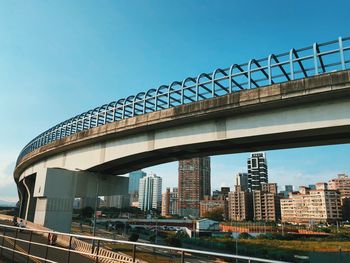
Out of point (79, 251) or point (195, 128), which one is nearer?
point (79, 251)

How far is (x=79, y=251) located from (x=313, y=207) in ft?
573

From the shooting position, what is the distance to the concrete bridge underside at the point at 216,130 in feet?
43.7

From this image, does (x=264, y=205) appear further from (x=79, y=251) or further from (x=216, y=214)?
(x=79, y=251)

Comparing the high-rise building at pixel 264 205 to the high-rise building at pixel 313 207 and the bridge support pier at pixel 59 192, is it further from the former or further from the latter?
the bridge support pier at pixel 59 192

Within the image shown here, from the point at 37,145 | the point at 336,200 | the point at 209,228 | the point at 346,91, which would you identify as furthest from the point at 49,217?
the point at 336,200

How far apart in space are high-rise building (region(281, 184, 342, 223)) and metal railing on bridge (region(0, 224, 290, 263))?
160m

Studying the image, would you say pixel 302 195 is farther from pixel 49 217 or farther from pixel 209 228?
pixel 49 217

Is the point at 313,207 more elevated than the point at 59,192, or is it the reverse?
the point at 313,207

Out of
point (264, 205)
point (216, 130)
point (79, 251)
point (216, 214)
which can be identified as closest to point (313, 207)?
point (264, 205)

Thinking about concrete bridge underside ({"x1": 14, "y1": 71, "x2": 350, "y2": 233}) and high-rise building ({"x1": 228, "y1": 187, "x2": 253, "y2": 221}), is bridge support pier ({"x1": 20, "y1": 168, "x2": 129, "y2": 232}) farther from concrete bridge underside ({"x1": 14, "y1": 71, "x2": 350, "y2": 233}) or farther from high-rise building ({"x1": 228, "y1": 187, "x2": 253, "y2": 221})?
high-rise building ({"x1": 228, "y1": 187, "x2": 253, "y2": 221})

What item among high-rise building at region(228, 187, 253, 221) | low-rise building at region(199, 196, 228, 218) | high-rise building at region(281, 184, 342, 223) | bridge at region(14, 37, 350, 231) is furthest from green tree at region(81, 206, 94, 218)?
bridge at region(14, 37, 350, 231)

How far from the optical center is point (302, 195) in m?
172

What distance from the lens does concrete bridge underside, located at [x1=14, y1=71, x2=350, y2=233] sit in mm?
13312

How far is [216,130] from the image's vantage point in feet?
55.7
